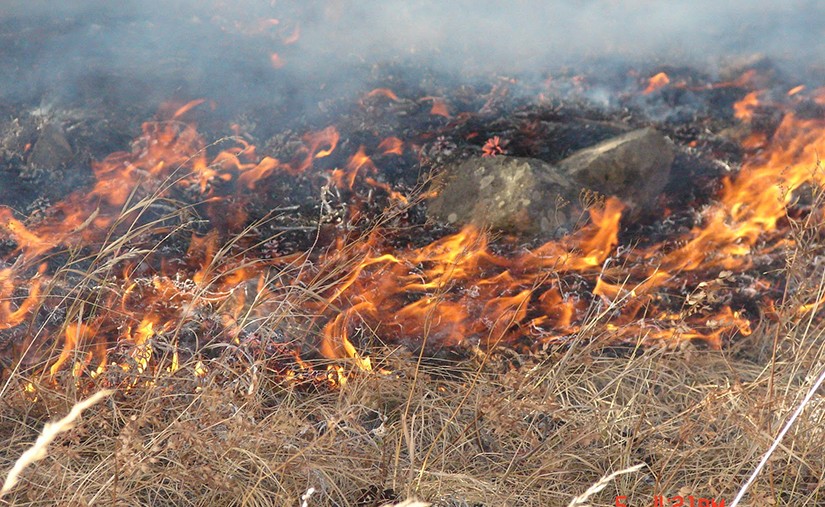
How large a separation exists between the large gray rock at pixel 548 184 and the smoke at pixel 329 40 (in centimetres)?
89

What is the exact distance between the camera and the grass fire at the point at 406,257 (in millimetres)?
2225

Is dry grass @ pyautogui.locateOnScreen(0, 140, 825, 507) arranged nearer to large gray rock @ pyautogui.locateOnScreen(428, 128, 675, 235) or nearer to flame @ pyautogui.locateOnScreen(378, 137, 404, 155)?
large gray rock @ pyautogui.locateOnScreen(428, 128, 675, 235)

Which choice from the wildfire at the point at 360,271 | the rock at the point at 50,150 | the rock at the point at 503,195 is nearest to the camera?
the wildfire at the point at 360,271

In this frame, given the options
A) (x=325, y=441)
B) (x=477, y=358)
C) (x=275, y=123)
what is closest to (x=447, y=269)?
(x=477, y=358)

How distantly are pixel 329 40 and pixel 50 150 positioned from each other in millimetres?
1726

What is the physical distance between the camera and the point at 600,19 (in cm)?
495

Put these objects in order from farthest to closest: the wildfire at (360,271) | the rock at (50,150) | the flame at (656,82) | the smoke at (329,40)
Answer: the flame at (656,82) → the smoke at (329,40) → the rock at (50,150) → the wildfire at (360,271)

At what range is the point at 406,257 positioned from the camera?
3275 mm

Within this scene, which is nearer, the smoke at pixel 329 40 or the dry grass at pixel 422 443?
the dry grass at pixel 422 443

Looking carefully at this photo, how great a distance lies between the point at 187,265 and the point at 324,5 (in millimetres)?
2223

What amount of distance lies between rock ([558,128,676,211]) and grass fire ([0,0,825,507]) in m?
0.01

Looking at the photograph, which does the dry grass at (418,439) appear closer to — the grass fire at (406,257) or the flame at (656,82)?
the grass fire at (406,257)

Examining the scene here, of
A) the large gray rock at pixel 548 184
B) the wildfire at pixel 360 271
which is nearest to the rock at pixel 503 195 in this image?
the large gray rock at pixel 548 184

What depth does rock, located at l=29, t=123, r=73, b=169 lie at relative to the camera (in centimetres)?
358
